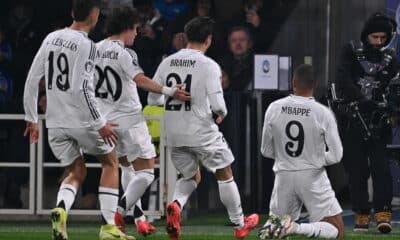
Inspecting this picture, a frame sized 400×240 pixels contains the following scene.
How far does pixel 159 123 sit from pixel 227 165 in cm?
305

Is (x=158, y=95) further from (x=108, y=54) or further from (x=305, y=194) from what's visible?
(x=305, y=194)

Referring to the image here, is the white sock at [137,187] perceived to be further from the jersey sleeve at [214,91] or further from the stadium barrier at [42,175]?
the stadium barrier at [42,175]

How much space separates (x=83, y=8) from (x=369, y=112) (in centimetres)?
371

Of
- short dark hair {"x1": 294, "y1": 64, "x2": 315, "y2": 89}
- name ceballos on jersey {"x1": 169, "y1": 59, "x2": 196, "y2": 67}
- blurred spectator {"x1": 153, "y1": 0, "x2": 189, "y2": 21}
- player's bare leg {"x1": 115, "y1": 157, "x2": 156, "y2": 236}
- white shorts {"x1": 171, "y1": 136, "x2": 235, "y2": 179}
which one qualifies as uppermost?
blurred spectator {"x1": 153, "y1": 0, "x2": 189, "y2": 21}

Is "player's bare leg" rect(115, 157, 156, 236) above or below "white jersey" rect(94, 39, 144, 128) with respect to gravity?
below

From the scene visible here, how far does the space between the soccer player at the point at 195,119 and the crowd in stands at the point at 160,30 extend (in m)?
4.58

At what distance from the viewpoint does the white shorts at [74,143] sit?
1341cm

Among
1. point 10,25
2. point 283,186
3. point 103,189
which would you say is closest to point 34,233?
point 103,189

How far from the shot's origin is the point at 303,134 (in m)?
13.1

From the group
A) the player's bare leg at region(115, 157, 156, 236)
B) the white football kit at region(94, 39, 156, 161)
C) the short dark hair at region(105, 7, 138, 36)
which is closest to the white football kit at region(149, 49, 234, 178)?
the white football kit at region(94, 39, 156, 161)

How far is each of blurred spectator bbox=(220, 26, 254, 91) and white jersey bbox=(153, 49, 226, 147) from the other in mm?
4767

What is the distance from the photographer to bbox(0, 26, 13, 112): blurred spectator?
19.0m

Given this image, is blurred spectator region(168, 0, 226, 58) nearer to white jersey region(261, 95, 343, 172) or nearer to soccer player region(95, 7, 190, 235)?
soccer player region(95, 7, 190, 235)

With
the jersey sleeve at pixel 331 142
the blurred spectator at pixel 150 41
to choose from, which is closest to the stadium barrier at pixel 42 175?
Result: the blurred spectator at pixel 150 41
